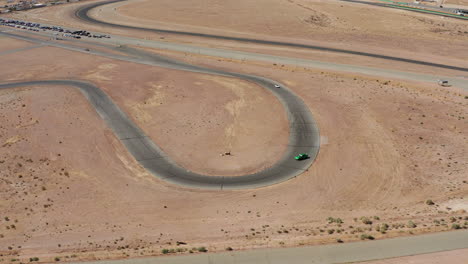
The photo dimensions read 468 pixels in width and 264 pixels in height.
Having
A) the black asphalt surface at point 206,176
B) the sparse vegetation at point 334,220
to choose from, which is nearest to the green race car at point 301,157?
the black asphalt surface at point 206,176

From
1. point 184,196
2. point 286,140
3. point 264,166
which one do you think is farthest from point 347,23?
point 184,196

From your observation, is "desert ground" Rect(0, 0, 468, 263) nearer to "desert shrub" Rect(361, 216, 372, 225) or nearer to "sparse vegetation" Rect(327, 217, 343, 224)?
"desert shrub" Rect(361, 216, 372, 225)

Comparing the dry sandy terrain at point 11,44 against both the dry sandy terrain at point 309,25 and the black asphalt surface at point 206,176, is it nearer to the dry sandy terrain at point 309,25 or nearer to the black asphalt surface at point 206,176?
the dry sandy terrain at point 309,25

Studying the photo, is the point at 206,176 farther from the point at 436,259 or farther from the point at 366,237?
the point at 436,259

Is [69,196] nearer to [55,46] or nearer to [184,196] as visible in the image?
[184,196]

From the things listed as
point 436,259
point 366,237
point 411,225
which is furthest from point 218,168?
point 436,259

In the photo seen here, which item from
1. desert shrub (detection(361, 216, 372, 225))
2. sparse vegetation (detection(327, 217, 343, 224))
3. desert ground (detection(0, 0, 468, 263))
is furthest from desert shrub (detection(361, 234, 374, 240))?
sparse vegetation (detection(327, 217, 343, 224))
